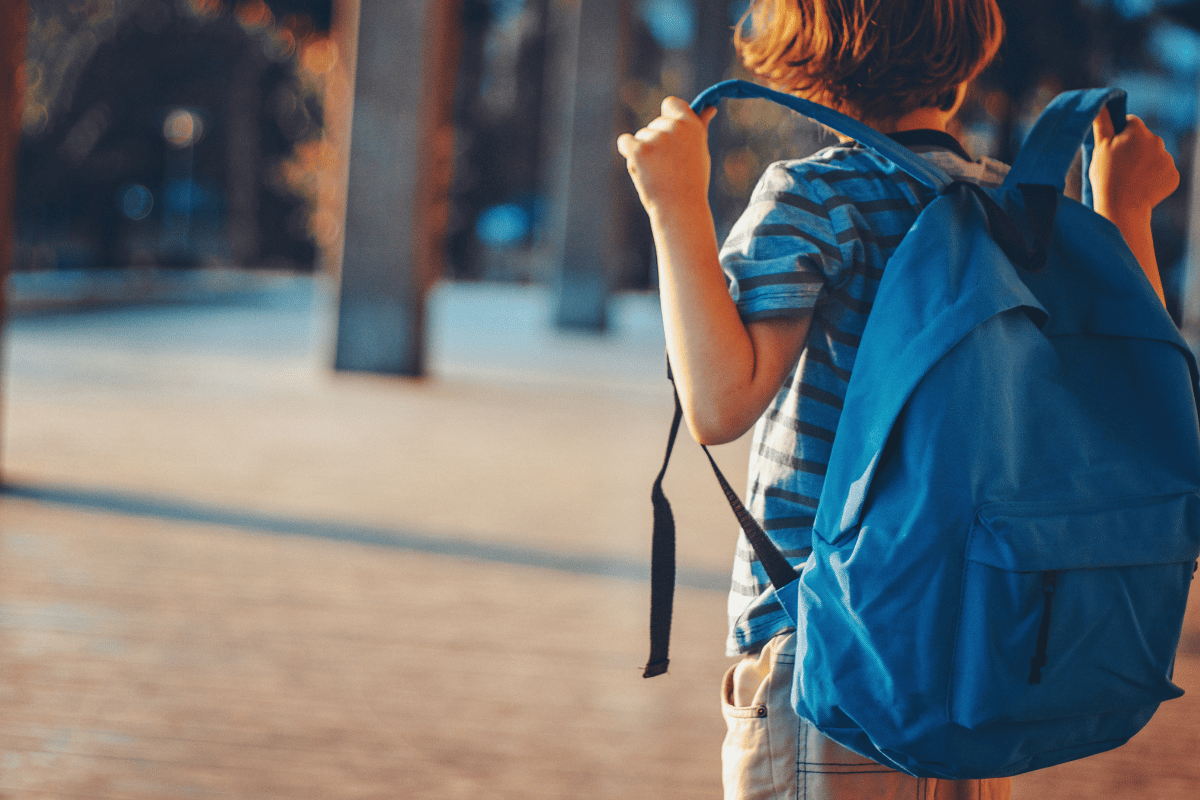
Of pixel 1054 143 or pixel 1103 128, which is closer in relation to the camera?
pixel 1054 143

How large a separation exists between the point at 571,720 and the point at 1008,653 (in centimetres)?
248

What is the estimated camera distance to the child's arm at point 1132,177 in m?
1.48

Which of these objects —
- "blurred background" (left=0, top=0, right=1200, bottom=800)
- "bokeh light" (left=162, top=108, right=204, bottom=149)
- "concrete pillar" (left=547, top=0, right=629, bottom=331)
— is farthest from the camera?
"bokeh light" (left=162, top=108, right=204, bottom=149)

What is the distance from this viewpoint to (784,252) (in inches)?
48.3

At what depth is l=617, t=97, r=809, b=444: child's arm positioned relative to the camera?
4.07 feet

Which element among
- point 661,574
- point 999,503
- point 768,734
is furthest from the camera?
point 661,574

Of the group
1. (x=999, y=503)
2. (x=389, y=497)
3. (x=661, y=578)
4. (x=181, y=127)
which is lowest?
(x=389, y=497)

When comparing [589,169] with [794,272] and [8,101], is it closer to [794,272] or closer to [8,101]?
[8,101]

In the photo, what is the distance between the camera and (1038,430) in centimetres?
115

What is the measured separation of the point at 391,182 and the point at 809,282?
37.3 ft

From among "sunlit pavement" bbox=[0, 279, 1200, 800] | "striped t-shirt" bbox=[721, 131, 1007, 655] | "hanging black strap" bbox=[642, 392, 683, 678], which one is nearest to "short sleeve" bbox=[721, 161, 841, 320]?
"striped t-shirt" bbox=[721, 131, 1007, 655]

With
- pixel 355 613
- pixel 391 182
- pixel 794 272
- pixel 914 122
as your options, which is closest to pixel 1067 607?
pixel 794 272

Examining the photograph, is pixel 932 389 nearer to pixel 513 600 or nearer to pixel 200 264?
pixel 513 600

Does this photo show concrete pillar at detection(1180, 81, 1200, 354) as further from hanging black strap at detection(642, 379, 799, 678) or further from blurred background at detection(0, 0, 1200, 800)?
hanging black strap at detection(642, 379, 799, 678)
